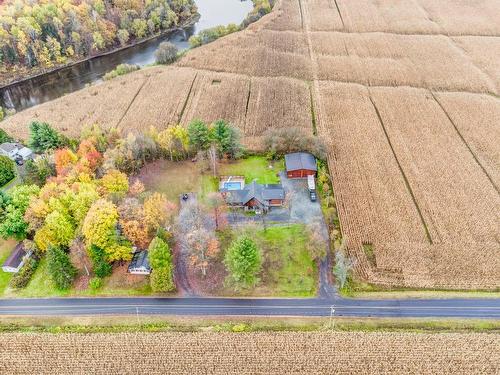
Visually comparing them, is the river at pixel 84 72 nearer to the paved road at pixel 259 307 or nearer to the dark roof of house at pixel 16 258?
the dark roof of house at pixel 16 258

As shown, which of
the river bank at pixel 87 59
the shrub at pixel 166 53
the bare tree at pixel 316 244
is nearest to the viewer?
the bare tree at pixel 316 244

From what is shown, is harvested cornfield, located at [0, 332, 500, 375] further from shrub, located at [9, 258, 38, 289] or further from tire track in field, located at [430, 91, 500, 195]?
tire track in field, located at [430, 91, 500, 195]

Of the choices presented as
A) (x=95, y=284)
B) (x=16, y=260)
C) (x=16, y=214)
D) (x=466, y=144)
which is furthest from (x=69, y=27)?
(x=466, y=144)

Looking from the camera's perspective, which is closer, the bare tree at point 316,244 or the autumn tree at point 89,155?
the bare tree at point 316,244

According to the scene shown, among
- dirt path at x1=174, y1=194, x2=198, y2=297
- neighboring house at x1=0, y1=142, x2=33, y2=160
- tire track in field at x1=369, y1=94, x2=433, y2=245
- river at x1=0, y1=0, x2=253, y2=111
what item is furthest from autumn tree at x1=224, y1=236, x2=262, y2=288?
river at x1=0, y1=0, x2=253, y2=111

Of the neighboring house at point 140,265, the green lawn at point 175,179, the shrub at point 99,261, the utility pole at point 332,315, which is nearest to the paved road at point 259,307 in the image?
the utility pole at point 332,315

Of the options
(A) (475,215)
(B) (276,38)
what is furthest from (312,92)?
(A) (475,215)
